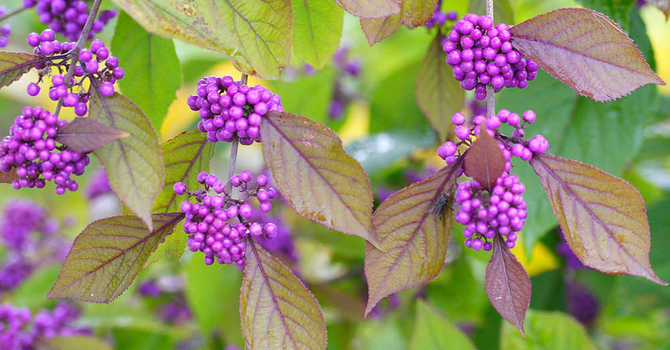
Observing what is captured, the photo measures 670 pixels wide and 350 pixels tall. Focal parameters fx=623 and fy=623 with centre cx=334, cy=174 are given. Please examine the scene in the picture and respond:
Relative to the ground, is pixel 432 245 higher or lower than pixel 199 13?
lower

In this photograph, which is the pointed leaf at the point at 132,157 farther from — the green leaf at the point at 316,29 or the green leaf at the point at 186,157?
the green leaf at the point at 316,29

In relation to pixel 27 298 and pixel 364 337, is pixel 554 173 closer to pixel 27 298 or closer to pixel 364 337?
pixel 27 298

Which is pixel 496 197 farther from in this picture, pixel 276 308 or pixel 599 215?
pixel 276 308

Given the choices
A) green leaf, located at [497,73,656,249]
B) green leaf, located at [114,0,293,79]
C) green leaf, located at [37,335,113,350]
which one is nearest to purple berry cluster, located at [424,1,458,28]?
green leaf, located at [497,73,656,249]

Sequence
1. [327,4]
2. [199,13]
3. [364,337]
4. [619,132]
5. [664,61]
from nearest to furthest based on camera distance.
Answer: [199,13]
[327,4]
[619,132]
[364,337]
[664,61]

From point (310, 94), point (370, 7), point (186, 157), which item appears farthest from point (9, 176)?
point (310, 94)

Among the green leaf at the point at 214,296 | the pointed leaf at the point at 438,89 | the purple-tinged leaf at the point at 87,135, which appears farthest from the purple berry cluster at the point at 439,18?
the green leaf at the point at 214,296

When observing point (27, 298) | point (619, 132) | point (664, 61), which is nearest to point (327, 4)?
point (619, 132)
